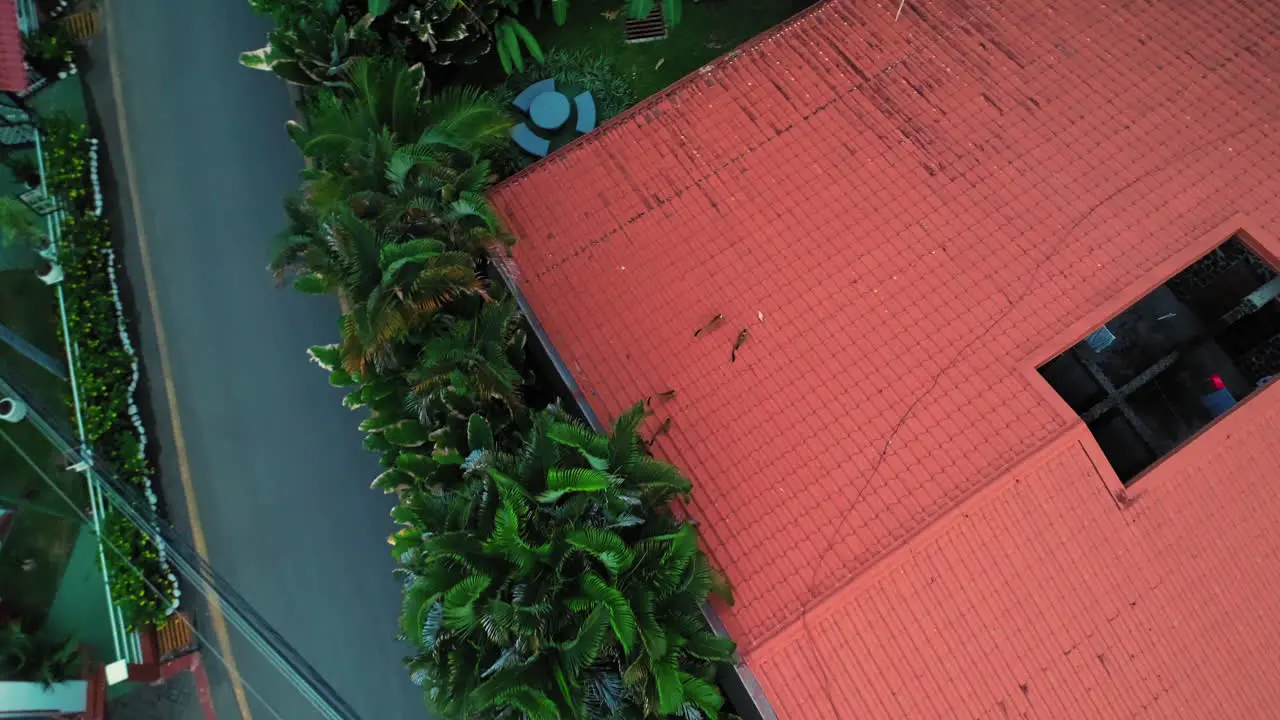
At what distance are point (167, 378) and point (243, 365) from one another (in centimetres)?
138

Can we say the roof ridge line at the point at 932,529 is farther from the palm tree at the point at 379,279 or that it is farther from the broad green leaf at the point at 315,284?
the broad green leaf at the point at 315,284

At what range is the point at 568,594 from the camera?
25.6 feet

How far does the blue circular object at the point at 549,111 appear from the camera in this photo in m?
12.9

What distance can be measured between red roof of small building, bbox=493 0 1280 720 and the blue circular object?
239 cm

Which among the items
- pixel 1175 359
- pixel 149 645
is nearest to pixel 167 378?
pixel 149 645

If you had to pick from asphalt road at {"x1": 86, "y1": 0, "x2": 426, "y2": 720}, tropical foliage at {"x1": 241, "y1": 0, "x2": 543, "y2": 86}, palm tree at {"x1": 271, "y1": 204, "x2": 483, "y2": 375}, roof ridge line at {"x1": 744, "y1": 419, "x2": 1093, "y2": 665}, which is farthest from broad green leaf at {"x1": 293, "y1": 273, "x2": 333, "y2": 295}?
roof ridge line at {"x1": 744, "y1": 419, "x2": 1093, "y2": 665}

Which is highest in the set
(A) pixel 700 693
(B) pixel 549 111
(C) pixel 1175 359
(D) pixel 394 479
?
(B) pixel 549 111

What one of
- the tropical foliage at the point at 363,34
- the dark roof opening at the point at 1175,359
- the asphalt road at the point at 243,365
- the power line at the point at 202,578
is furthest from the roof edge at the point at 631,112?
the power line at the point at 202,578

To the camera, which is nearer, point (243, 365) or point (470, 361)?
point (470, 361)

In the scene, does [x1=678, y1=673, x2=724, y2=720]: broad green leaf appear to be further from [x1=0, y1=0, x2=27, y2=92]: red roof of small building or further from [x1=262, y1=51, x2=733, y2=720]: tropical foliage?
[x1=0, y1=0, x2=27, y2=92]: red roof of small building

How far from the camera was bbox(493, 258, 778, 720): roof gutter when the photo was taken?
7910 mm

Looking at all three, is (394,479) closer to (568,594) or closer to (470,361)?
(470,361)

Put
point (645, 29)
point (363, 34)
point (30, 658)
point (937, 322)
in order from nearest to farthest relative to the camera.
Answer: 1. point (937, 322)
2. point (30, 658)
3. point (363, 34)
4. point (645, 29)

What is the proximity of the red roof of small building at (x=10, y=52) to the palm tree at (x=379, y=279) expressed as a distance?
7.70m
